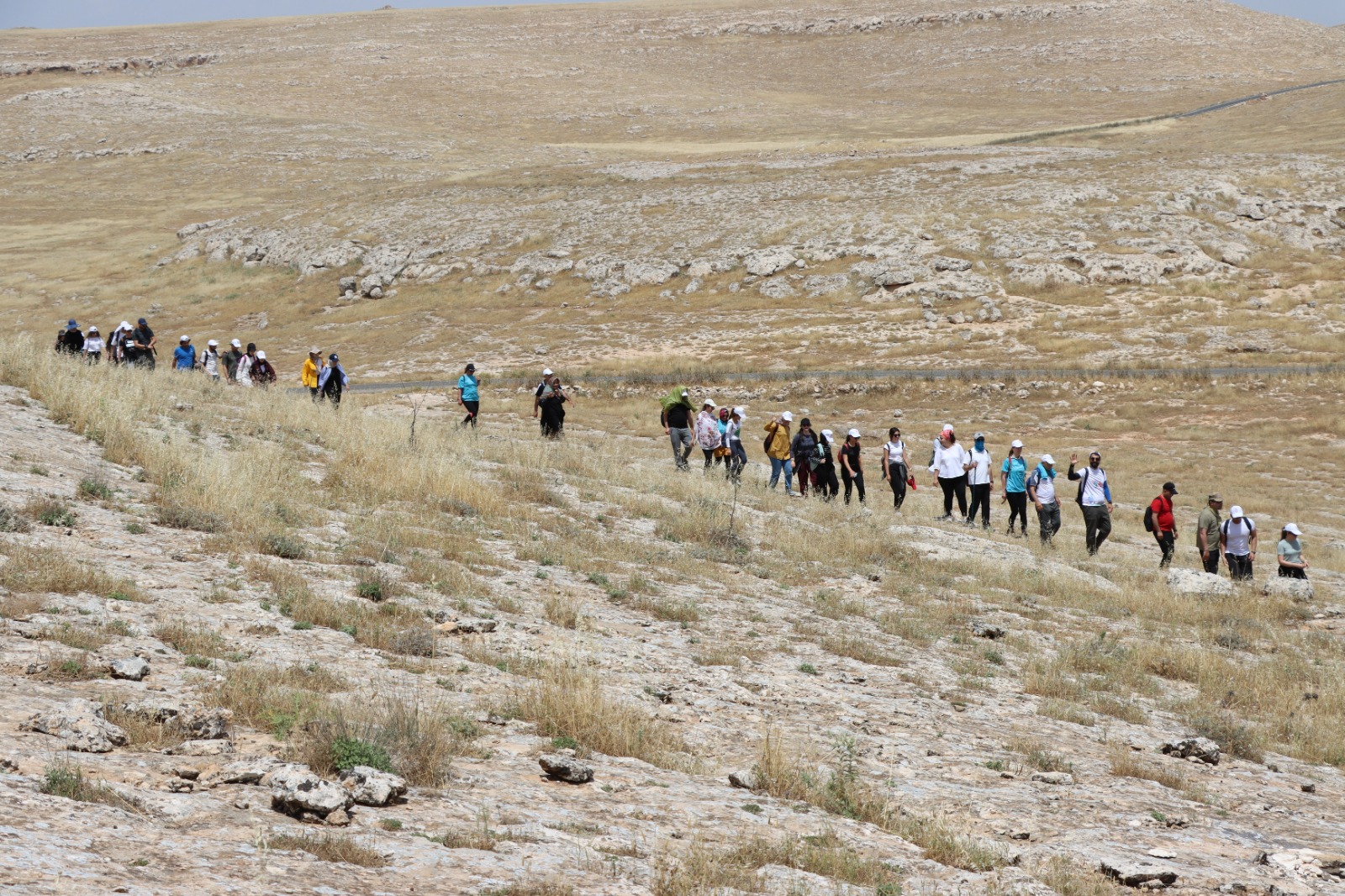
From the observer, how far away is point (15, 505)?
8.92 metres

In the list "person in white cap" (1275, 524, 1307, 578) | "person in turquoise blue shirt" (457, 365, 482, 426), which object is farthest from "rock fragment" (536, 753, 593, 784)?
"person in turquoise blue shirt" (457, 365, 482, 426)

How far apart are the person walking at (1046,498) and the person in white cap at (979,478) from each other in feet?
3.01

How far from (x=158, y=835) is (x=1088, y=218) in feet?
161

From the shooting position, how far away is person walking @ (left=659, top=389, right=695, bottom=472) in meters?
19.9

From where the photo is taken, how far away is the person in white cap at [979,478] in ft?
59.6

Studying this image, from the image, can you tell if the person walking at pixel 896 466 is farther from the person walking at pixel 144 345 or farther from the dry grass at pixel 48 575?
the person walking at pixel 144 345

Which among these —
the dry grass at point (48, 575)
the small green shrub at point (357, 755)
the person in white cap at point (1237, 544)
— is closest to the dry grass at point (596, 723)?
the small green shrub at point (357, 755)

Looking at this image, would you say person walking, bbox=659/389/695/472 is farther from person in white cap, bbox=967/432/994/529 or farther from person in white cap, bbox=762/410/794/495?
person in white cap, bbox=967/432/994/529

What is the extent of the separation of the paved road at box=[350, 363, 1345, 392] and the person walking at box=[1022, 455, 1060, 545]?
18.4 m

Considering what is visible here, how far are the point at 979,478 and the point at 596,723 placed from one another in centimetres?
1302

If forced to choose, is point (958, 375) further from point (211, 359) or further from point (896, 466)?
point (211, 359)

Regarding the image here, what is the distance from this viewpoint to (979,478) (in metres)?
18.3

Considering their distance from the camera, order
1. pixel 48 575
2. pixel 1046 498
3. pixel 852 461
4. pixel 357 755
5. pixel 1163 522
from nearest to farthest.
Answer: pixel 357 755 → pixel 48 575 → pixel 1163 522 → pixel 1046 498 → pixel 852 461

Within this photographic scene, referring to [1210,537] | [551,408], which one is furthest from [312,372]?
[1210,537]
